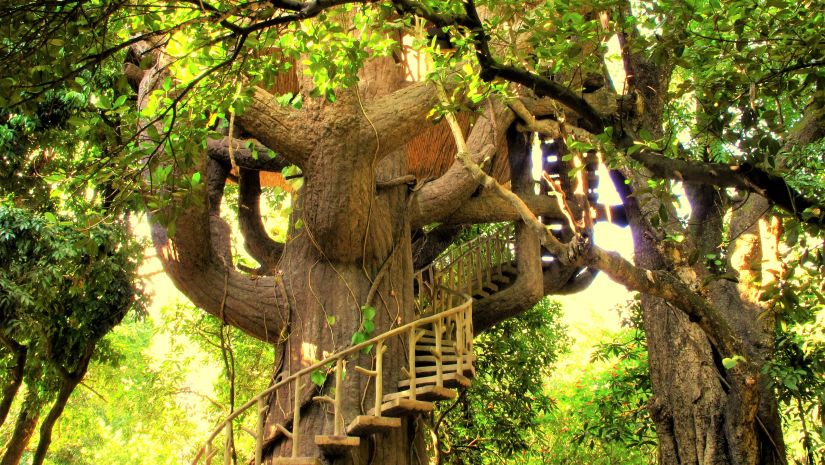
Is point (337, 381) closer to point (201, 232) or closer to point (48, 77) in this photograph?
point (201, 232)

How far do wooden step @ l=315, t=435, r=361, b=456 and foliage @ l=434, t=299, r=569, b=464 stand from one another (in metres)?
3.41

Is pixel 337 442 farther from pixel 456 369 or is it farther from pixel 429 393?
pixel 456 369

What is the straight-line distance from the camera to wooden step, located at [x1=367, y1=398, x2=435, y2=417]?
19.0 ft

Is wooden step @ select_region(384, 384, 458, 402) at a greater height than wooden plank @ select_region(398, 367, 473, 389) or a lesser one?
lesser

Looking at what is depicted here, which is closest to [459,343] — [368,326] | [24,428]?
[368,326]

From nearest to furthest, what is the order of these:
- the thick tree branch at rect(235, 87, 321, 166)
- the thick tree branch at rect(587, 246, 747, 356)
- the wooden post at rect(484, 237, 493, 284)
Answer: the thick tree branch at rect(587, 246, 747, 356)
the thick tree branch at rect(235, 87, 321, 166)
the wooden post at rect(484, 237, 493, 284)

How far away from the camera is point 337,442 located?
18.0ft

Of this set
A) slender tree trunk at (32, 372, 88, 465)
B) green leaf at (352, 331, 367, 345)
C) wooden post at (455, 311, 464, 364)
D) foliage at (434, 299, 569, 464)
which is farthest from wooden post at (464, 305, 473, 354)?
slender tree trunk at (32, 372, 88, 465)

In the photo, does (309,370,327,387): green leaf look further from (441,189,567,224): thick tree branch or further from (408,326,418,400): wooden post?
(441,189,567,224): thick tree branch

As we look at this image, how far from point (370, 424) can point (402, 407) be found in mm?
337

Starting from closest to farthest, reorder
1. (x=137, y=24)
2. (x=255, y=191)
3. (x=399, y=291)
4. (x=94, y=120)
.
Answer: (x=137, y=24), (x=94, y=120), (x=399, y=291), (x=255, y=191)

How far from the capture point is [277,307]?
265 inches

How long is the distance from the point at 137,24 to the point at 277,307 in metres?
3.71

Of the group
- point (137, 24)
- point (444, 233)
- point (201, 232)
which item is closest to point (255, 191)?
point (201, 232)
